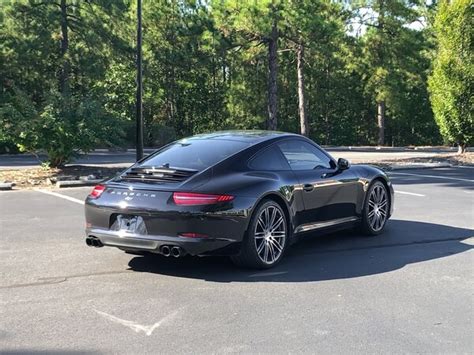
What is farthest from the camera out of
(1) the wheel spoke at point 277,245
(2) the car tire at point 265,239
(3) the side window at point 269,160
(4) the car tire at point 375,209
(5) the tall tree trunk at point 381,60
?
(5) the tall tree trunk at point 381,60

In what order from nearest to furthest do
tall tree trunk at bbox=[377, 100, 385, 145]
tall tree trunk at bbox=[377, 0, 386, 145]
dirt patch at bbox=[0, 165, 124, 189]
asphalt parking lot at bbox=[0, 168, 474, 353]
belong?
asphalt parking lot at bbox=[0, 168, 474, 353] → dirt patch at bbox=[0, 165, 124, 189] → tall tree trunk at bbox=[377, 0, 386, 145] → tall tree trunk at bbox=[377, 100, 385, 145]

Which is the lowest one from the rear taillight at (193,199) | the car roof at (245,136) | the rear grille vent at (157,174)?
the rear taillight at (193,199)

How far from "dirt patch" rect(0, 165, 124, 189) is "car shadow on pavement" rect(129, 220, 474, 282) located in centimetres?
856

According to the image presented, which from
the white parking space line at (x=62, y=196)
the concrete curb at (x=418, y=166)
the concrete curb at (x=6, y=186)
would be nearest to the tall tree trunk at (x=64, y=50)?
the concrete curb at (x=6, y=186)

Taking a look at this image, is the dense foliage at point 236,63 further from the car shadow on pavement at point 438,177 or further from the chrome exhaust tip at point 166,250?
the chrome exhaust tip at point 166,250

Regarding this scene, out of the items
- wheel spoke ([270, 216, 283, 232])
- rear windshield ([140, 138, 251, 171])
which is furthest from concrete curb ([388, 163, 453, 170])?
wheel spoke ([270, 216, 283, 232])

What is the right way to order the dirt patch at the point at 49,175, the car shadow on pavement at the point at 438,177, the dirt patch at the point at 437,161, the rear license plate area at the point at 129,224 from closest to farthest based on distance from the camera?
1. the rear license plate area at the point at 129,224
2. the dirt patch at the point at 49,175
3. the car shadow on pavement at the point at 438,177
4. the dirt patch at the point at 437,161

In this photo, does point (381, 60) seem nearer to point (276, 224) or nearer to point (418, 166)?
point (418, 166)

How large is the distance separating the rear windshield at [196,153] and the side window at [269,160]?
0.20 meters

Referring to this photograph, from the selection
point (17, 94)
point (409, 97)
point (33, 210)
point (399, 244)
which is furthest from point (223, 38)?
point (399, 244)

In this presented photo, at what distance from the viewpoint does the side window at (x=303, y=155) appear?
6.74 metres

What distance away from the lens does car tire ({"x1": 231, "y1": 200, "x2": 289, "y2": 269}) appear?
5824 millimetres

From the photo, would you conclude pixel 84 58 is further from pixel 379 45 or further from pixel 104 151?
pixel 379 45

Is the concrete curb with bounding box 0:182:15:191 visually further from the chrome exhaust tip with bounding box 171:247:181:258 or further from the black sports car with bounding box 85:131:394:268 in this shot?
the chrome exhaust tip with bounding box 171:247:181:258
